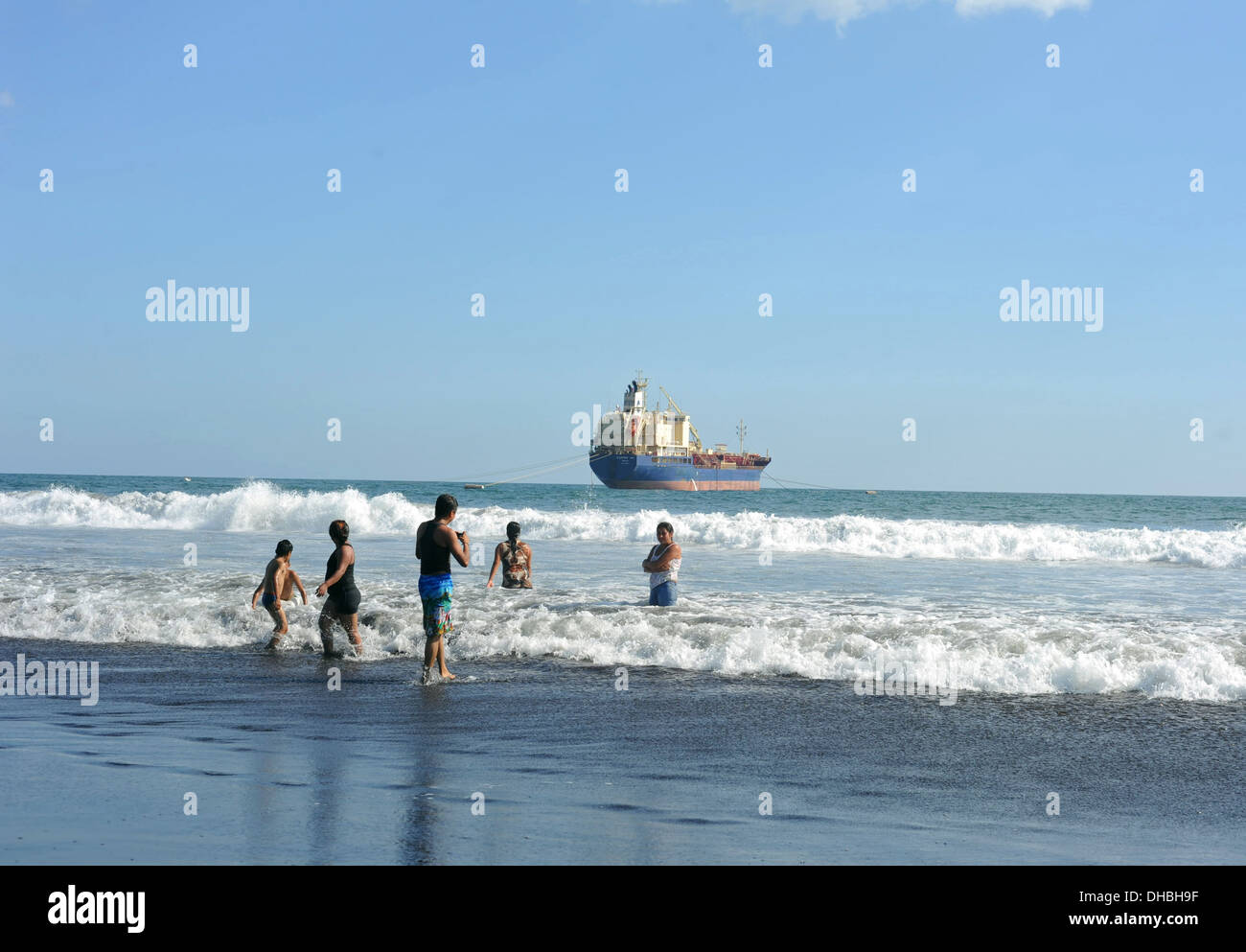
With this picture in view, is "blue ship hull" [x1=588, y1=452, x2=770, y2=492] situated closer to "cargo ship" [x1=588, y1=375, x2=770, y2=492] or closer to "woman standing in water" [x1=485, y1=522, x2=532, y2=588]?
"cargo ship" [x1=588, y1=375, x2=770, y2=492]

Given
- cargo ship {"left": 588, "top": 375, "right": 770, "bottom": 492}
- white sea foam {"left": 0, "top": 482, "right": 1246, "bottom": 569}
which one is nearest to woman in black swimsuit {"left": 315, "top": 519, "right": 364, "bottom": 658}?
white sea foam {"left": 0, "top": 482, "right": 1246, "bottom": 569}

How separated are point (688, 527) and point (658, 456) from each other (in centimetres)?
5521

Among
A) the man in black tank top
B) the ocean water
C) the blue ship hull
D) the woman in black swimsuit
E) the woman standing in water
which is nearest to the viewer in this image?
the man in black tank top

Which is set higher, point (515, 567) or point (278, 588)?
point (515, 567)

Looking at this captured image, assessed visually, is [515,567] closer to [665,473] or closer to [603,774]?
[603,774]

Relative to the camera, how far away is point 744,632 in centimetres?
1226

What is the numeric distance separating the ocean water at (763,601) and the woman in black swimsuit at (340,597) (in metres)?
0.41

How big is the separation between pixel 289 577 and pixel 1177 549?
2592 cm

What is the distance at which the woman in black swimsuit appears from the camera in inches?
478

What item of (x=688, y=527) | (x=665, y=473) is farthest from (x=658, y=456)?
(x=688, y=527)

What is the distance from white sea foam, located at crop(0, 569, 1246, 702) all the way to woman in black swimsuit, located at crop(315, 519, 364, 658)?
0.42 m
